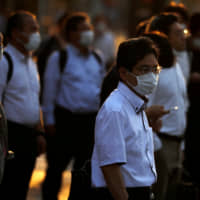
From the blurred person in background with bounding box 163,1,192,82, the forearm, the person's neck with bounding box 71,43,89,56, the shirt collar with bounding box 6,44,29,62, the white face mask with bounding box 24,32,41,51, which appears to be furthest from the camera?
the person's neck with bounding box 71,43,89,56

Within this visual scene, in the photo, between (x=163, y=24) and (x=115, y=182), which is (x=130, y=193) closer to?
(x=115, y=182)

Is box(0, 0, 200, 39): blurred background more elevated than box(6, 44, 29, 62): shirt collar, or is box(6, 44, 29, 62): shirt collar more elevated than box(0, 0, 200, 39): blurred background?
box(6, 44, 29, 62): shirt collar

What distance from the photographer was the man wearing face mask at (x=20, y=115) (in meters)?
5.03

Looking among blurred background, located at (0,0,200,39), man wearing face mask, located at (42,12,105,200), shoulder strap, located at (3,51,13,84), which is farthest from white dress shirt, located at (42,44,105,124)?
blurred background, located at (0,0,200,39)

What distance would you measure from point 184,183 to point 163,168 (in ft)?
4.47

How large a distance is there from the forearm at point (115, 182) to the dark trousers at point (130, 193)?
0.33 feet

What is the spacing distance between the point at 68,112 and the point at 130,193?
277 centimetres

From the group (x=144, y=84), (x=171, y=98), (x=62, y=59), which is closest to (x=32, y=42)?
(x=62, y=59)

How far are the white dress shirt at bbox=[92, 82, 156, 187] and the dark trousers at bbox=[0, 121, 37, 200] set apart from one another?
1.56 meters

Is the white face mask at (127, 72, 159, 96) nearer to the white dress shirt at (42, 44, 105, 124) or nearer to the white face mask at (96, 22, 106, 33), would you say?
the white dress shirt at (42, 44, 105, 124)

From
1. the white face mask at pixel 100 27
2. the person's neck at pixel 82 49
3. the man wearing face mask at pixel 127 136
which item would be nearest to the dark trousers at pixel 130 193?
the man wearing face mask at pixel 127 136

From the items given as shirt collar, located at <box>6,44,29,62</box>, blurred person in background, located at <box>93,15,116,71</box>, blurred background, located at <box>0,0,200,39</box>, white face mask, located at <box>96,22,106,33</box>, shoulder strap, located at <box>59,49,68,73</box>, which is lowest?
blurred background, located at <box>0,0,200,39</box>

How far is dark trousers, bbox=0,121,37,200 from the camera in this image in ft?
16.3

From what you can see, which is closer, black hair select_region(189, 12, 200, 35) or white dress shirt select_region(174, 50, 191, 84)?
white dress shirt select_region(174, 50, 191, 84)
